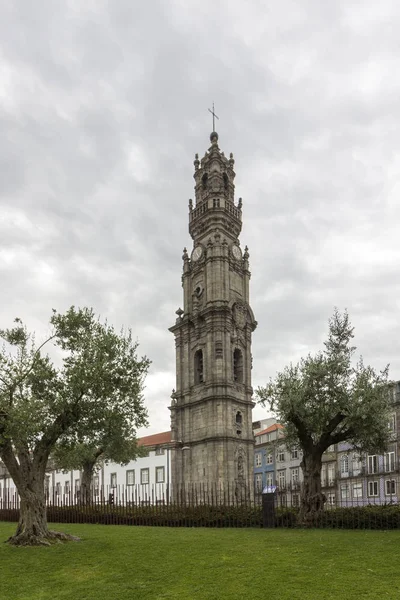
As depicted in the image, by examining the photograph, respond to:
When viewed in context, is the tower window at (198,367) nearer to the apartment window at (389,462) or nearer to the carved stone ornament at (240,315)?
the carved stone ornament at (240,315)

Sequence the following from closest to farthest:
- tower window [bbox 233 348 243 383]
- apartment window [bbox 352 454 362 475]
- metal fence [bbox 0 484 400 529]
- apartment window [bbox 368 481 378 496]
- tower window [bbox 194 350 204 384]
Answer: metal fence [bbox 0 484 400 529] < apartment window [bbox 368 481 378 496] < tower window [bbox 194 350 204 384] < tower window [bbox 233 348 243 383] < apartment window [bbox 352 454 362 475]

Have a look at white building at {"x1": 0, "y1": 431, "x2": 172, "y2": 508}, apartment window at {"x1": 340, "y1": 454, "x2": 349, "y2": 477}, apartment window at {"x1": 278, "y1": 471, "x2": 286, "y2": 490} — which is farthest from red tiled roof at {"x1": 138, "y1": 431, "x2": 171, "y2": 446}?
apartment window at {"x1": 340, "y1": 454, "x2": 349, "y2": 477}

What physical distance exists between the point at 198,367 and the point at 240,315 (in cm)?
668

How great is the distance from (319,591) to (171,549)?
23.3 feet

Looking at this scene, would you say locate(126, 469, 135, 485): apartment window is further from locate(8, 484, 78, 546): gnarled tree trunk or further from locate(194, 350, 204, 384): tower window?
locate(8, 484, 78, 546): gnarled tree trunk

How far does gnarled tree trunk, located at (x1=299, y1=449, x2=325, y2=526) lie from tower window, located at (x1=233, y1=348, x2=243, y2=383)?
29.6 meters

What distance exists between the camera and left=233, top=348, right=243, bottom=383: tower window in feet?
181

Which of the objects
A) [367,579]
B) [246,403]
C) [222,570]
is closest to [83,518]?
[222,570]

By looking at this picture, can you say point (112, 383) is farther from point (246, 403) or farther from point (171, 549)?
point (246, 403)

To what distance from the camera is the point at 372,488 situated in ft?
176

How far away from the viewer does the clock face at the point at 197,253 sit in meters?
58.2

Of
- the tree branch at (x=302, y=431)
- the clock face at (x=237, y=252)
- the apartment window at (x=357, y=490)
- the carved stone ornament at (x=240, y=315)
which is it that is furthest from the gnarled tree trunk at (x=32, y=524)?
the apartment window at (x=357, y=490)

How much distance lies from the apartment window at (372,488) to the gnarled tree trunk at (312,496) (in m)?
31.8

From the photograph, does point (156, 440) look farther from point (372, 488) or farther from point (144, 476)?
point (372, 488)
